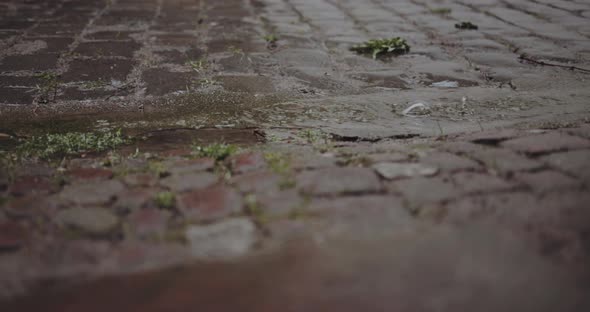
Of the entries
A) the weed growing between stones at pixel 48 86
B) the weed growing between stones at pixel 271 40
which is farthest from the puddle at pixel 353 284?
the weed growing between stones at pixel 271 40

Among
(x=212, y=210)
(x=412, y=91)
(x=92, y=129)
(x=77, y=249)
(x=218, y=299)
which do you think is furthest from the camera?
(x=412, y=91)

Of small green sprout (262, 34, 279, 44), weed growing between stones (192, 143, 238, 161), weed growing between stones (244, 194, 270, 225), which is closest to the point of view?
weed growing between stones (244, 194, 270, 225)

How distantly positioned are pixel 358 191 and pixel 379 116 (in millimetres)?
1104

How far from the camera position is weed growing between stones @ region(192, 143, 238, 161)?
2.25 meters

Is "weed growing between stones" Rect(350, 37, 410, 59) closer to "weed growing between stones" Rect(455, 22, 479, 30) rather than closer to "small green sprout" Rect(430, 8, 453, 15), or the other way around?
"weed growing between stones" Rect(455, 22, 479, 30)

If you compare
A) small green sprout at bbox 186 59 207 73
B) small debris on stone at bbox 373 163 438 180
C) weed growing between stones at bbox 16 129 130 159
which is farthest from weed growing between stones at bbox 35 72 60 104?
small debris on stone at bbox 373 163 438 180

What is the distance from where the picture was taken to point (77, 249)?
160cm

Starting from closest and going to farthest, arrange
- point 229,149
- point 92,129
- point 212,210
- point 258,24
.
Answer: point 212,210
point 229,149
point 92,129
point 258,24

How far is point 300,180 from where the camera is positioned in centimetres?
198

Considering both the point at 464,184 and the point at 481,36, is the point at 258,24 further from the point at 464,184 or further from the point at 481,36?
the point at 464,184

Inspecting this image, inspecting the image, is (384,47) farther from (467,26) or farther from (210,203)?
(210,203)

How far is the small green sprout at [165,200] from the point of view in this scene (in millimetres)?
1819

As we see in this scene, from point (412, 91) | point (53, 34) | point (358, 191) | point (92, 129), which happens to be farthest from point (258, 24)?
point (358, 191)

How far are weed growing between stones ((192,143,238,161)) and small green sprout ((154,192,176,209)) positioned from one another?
0.40 meters
